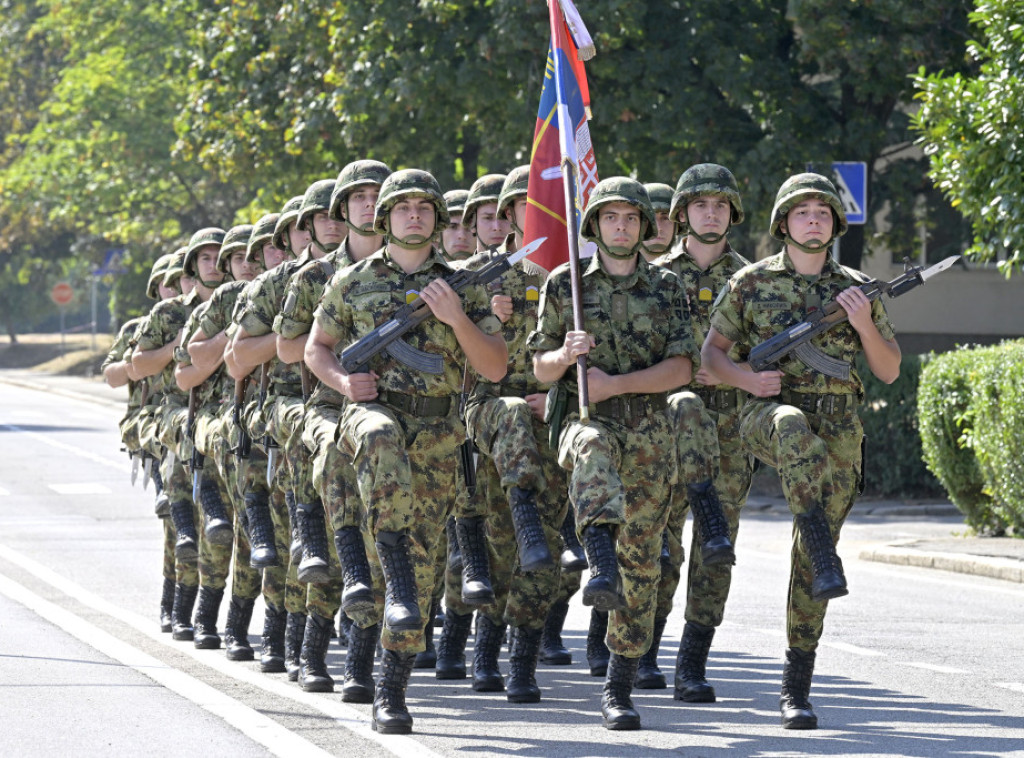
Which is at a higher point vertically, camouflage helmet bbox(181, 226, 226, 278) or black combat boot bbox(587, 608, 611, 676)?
camouflage helmet bbox(181, 226, 226, 278)

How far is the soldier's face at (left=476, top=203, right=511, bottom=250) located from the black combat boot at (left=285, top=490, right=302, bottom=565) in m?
1.75

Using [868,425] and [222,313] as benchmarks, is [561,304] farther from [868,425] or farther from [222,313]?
[868,425]

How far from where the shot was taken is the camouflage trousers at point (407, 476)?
717cm

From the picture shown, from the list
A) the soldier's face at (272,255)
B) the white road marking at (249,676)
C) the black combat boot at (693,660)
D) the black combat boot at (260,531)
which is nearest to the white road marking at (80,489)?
the white road marking at (249,676)

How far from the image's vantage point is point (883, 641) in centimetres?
1016

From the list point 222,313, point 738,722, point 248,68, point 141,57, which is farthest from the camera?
point 141,57

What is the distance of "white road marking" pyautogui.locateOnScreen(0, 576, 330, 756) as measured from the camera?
704cm

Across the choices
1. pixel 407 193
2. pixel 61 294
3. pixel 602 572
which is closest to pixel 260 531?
pixel 407 193

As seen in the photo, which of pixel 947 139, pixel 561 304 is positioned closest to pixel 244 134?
pixel 947 139

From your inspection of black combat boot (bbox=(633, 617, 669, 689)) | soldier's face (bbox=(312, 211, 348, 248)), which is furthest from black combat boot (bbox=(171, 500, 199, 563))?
black combat boot (bbox=(633, 617, 669, 689))

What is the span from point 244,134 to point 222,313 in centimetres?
1606

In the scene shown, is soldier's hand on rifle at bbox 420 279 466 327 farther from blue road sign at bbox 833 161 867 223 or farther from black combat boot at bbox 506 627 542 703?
blue road sign at bbox 833 161 867 223

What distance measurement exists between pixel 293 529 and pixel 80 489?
12.5 meters

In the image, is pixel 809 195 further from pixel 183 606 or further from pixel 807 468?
pixel 183 606
